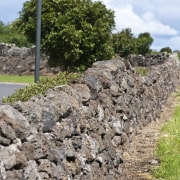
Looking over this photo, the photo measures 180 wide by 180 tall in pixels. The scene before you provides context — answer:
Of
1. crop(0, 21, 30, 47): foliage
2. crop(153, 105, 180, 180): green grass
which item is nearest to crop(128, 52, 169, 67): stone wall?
crop(0, 21, 30, 47): foliage

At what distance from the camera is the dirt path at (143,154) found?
8625 millimetres

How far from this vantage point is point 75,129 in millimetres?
6816

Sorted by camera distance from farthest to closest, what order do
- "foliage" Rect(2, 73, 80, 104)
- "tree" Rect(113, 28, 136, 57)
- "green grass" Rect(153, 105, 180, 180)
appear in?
"tree" Rect(113, 28, 136, 57), "green grass" Rect(153, 105, 180, 180), "foliage" Rect(2, 73, 80, 104)

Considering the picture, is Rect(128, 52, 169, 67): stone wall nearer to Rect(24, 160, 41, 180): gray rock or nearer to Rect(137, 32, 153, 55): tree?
Rect(137, 32, 153, 55): tree

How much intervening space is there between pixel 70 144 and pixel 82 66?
17.8 m

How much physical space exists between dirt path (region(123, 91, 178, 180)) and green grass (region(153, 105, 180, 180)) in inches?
5.6

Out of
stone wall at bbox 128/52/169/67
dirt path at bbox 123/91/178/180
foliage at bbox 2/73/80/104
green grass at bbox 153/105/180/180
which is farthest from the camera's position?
stone wall at bbox 128/52/169/67

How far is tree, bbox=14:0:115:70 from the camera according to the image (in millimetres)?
23484

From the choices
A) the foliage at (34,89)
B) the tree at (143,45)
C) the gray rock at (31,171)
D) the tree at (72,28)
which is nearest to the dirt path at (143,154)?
the foliage at (34,89)

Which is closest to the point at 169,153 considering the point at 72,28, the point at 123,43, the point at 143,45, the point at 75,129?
the point at 75,129

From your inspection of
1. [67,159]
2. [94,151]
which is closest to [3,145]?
[67,159]

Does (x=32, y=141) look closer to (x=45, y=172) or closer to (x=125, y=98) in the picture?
(x=45, y=172)

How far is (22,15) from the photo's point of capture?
→ 24500 mm

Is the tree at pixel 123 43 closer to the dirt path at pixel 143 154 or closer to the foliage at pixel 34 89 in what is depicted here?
the dirt path at pixel 143 154
